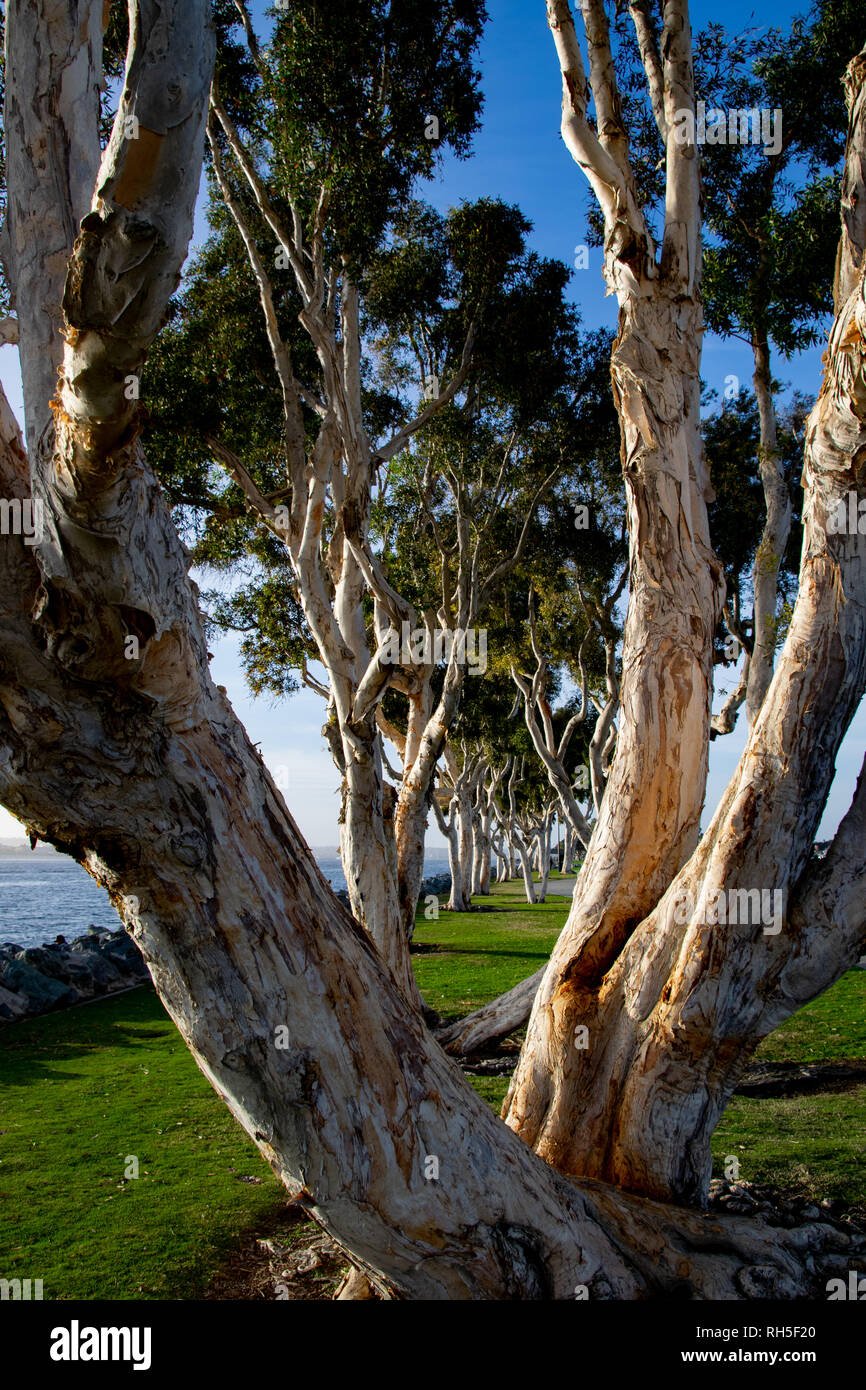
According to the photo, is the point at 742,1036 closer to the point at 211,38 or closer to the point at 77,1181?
the point at 211,38

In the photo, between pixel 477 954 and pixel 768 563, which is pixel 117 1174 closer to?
pixel 768 563

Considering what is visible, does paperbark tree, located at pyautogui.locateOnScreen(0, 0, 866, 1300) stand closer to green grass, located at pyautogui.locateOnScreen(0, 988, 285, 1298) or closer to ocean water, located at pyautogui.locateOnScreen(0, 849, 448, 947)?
green grass, located at pyautogui.locateOnScreen(0, 988, 285, 1298)

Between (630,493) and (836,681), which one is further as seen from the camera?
(630,493)

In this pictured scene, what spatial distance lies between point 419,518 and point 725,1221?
1390 cm

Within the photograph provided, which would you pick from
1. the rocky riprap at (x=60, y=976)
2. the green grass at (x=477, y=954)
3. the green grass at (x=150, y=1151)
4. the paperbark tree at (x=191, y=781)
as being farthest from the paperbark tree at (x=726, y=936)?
the rocky riprap at (x=60, y=976)

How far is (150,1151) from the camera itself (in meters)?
6.47

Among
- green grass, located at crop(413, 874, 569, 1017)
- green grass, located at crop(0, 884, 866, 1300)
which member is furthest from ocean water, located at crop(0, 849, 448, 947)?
green grass, located at crop(0, 884, 866, 1300)

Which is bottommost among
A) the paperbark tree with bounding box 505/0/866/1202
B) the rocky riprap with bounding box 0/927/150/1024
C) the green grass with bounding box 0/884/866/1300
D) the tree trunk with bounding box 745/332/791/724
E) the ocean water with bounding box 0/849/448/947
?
the ocean water with bounding box 0/849/448/947

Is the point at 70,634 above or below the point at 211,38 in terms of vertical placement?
below

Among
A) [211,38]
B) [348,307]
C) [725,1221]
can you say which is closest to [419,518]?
[348,307]

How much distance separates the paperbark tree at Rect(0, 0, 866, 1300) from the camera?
1912 millimetres

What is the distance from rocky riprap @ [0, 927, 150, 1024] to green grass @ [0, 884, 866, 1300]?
24.9 inches

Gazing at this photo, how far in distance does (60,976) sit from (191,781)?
43.7 feet
